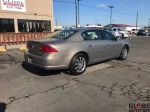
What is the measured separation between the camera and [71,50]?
16.5ft

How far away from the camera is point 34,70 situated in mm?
5910

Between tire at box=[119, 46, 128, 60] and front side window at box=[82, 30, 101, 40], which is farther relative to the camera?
tire at box=[119, 46, 128, 60]

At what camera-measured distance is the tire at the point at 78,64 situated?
513cm

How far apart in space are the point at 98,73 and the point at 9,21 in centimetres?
1322

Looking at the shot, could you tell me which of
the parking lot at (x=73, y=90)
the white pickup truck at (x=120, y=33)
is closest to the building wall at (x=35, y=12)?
the white pickup truck at (x=120, y=33)

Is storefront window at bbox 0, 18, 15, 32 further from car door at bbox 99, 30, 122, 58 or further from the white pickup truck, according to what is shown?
car door at bbox 99, 30, 122, 58

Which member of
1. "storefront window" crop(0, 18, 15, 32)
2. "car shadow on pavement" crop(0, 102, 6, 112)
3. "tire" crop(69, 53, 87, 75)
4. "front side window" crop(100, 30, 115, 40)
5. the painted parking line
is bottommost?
"car shadow on pavement" crop(0, 102, 6, 112)

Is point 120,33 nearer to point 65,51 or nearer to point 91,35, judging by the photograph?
point 91,35

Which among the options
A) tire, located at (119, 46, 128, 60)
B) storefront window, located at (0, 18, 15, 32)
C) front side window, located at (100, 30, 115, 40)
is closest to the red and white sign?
storefront window, located at (0, 18, 15, 32)

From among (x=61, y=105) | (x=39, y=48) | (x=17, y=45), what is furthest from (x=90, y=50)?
(x=17, y=45)

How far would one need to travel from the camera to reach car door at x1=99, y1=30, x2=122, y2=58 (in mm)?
6366

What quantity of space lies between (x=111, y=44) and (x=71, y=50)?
218 cm

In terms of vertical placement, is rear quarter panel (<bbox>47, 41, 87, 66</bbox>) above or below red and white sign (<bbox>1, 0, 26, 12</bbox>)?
below

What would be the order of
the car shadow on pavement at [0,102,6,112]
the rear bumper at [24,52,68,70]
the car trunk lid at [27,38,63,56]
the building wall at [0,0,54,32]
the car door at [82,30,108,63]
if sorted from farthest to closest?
the building wall at [0,0,54,32] < the car door at [82,30,108,63] < the car trunk lid at [27,38,63,56] < the rear bumper at [24,52,68,70] < the car shadow on pavement at [0,102,6,112]
